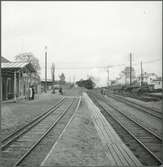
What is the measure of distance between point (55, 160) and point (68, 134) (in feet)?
12.1

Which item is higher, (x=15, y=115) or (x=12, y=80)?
(x=12, y=80)

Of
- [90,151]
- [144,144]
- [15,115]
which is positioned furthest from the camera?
[15,115]

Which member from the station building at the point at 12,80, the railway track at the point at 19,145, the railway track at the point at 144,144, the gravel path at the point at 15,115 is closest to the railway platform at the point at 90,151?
the railway track at the point at 144,144

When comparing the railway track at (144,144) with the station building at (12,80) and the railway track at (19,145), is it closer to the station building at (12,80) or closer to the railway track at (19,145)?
the railway track at (19,145)

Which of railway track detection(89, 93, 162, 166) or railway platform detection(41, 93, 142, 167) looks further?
railway track detection(89, 93, 162, 166)

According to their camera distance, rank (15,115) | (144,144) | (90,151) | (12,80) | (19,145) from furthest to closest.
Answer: (12,80) < (15,115) < (144,144) < (19,145) < (90,151)

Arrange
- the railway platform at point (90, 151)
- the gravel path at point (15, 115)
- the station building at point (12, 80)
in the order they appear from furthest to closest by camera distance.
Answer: the station building at point (12, 80)
the gravel path at point (15, 115)
the railway platform at point (90, 151)

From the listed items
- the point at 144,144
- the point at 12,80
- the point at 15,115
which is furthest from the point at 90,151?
the point at 12,80

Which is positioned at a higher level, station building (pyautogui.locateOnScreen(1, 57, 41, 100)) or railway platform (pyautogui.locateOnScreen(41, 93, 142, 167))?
station building (pyautogui.locateOnScreen(1, 57, 41, 100))

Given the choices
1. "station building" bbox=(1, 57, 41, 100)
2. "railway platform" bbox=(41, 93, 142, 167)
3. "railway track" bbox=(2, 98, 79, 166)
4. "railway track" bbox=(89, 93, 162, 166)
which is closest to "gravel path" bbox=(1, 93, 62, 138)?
"railway track" bbox=(2, 98, 79, 166)

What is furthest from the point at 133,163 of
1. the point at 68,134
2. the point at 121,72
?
the point at 121,72

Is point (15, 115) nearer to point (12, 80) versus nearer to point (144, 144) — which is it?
point (144, 144)

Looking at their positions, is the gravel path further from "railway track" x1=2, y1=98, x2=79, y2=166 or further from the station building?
the station building

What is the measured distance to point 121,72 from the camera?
124m
